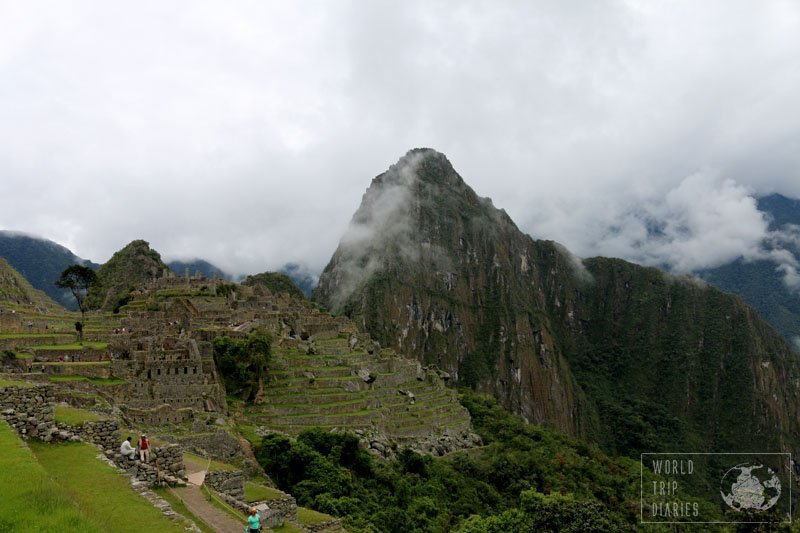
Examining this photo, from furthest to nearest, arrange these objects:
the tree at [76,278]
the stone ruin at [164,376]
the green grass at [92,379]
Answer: the tree at [76,278], the stone ruin at [164,376], the green grass at [92,379]

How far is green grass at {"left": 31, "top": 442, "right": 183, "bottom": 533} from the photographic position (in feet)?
25.3

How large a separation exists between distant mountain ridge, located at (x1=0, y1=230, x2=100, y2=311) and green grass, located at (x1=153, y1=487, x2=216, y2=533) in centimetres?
9257

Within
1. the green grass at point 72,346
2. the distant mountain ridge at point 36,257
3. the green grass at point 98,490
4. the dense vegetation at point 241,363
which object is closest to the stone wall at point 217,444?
the green grass at point 72,346

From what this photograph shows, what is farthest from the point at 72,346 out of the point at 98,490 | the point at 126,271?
the point at 126,271

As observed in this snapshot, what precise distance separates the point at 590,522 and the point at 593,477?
30634 mm

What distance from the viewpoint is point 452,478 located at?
3841 cm

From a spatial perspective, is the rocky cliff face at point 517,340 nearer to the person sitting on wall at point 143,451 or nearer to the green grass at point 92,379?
the green grass at point 92,379

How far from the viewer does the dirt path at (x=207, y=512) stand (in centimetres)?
1010

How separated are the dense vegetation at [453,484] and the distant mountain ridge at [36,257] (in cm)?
7647

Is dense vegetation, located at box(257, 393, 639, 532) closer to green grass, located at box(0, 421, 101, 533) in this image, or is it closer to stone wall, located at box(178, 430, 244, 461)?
stone wall, located at box(178, 430, 244, 461)

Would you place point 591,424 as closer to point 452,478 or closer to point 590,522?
point 452,478

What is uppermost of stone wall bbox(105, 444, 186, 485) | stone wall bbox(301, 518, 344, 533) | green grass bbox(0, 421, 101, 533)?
green grass bbox(0, 421, 101, 533)

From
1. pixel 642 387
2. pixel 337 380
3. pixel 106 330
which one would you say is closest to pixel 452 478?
pixel 337 380

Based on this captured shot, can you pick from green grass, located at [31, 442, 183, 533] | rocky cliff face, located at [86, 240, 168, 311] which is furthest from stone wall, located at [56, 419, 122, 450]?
rocky cliff face, located at [86, 240, 168, 311]
